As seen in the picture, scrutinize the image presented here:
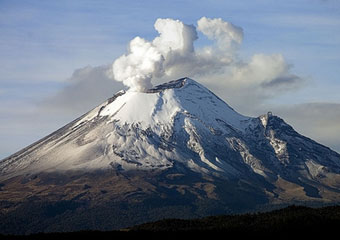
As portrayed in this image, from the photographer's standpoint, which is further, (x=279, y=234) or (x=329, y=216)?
(x=329, y=216)

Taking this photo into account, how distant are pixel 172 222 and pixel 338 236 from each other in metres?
28.2

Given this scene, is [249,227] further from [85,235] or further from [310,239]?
[85,235]

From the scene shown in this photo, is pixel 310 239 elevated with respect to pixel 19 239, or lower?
lower

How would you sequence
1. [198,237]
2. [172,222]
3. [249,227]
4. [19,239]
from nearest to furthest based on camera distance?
[19,239] → [198,237] → [249,227] → [172,222]

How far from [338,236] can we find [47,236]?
43554 mm

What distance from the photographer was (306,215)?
119 metres

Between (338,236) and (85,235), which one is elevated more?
(85,235)

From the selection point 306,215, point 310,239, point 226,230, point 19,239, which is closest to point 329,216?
point 306,215

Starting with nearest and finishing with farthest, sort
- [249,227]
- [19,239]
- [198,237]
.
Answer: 1. [19,239]
2. [198,237]
3. [249,227]

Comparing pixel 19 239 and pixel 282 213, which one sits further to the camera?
pixel 282 213

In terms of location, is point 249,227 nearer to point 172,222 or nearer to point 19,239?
point 172,222

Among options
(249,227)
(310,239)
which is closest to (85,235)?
(249,227)

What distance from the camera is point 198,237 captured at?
107 metres

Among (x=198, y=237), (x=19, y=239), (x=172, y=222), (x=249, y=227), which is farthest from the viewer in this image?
(x=172, y=222)
